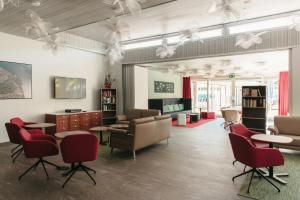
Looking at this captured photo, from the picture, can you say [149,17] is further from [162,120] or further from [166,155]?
[166,155]

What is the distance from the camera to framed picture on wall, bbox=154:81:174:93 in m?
11.7

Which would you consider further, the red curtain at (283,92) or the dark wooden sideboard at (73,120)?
the red curtain at (283,92)

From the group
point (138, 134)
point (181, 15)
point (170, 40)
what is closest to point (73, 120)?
point (138, 134)

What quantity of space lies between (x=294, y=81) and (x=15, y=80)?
811 centimetres

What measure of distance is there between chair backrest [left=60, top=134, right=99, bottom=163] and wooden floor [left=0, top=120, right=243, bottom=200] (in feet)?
1.47

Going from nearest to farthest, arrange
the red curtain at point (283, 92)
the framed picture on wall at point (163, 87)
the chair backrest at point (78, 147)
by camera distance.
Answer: the chair backrest at point (78, 147) < the red curtain at point (283, 92) < the framed picture on wall at point (163, 87)

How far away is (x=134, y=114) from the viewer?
815 centimetres

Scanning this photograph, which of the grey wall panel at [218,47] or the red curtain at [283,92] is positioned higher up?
the grey wall panel at [218,47]

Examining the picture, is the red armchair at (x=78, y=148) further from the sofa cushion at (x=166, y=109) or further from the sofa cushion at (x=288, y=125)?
the sofa cushion at (x=166, y=109)

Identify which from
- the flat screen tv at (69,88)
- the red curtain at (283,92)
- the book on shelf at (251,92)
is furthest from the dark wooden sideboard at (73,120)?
the red curtain at (283,92)

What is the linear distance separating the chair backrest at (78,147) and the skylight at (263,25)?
5.75 m

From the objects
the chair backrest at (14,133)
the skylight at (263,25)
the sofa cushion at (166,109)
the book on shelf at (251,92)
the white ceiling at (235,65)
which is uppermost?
the skylight at (263,25)

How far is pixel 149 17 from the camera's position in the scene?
240 inches

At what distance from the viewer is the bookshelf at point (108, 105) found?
343 inches
